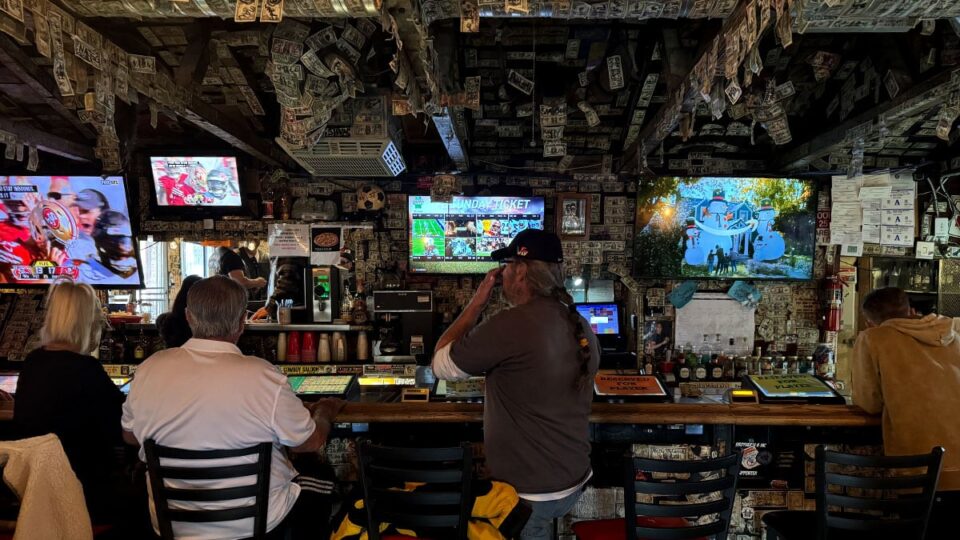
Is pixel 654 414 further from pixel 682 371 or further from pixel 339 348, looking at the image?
pixel 339 348

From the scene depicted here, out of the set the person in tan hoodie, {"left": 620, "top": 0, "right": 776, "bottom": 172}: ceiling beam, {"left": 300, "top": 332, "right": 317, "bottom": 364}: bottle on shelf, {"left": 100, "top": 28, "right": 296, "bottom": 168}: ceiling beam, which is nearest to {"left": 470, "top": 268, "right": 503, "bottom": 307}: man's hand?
{"left": 620, "top": 0, "right": 776, "bottom": 172}: ceiling beam

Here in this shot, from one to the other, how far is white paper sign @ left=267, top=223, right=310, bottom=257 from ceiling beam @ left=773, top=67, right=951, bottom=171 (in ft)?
14.8

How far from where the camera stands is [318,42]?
8.28ft

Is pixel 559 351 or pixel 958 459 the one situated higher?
pixel 559 351

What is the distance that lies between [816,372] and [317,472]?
16.1ft

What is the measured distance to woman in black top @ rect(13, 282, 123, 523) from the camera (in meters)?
2.07

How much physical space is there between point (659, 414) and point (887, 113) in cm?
242

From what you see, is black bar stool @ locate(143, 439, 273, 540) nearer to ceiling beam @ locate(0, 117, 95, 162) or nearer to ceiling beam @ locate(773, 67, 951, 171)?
ceiling beam @ locate(0, 117, 95, 162)

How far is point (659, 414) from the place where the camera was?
2.47 m

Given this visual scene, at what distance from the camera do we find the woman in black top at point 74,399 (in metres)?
2.07

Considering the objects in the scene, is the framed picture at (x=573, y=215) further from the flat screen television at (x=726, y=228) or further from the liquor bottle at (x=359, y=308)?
the liquor bottle at (x=359, y=308)

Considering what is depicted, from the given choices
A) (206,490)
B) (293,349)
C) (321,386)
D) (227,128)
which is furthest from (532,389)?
(293,349)

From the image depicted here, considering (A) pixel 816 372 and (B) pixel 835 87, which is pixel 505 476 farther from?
(A) pixel 816 372

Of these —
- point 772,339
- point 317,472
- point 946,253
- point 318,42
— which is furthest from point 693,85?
point 946,253
